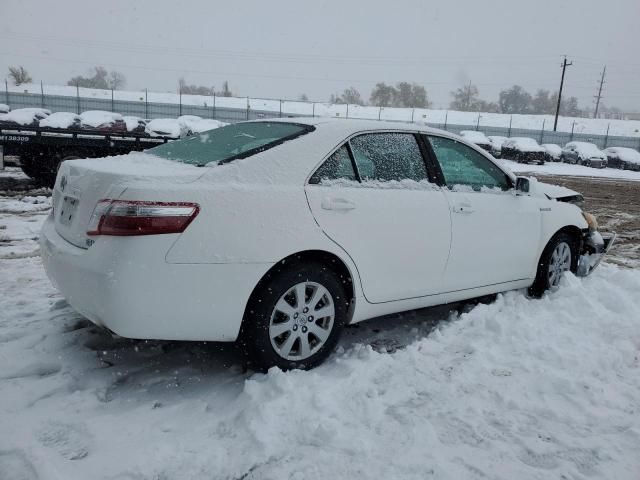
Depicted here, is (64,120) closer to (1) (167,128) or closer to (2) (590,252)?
(1) (167,128)

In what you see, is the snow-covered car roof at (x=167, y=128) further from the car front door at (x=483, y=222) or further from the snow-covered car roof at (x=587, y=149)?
the snow-covered car roof at (x=587, y=149)

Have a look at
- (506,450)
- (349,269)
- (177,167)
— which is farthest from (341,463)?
(177,167)

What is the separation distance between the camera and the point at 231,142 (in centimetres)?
345

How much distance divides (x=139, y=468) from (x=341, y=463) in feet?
2.86

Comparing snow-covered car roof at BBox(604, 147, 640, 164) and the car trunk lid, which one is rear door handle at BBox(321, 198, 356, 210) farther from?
snow-covered car roof at BBox(604, 147, 640, 164)

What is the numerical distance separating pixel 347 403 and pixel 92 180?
183cm

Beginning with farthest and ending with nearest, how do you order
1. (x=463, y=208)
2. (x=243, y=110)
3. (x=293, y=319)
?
(x=243, y=110)
(x=463, y=208)
(x=293, y=319)

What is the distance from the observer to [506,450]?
2.50m

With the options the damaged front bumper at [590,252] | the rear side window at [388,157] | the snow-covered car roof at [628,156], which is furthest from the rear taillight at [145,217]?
the snow-covered car roof at [628,156]

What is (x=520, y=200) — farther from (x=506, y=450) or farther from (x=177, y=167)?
(x=177, y=167)

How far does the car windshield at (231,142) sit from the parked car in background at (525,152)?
30.3 meters

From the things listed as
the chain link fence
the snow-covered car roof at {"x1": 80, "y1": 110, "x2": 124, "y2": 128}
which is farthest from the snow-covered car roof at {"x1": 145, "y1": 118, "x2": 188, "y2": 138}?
the chain link fence

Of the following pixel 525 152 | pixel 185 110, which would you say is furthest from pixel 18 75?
pixel 525 152

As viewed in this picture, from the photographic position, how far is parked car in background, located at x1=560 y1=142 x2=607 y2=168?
31641 mm
